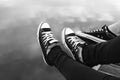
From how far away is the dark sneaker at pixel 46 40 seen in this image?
4.42ft

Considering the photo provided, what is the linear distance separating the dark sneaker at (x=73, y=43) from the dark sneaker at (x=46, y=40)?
62 mm

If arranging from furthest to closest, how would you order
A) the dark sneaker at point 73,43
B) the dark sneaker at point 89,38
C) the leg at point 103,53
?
1. the dark sneaker at point 89,38
2. the dark sneaker at point 73,43
3. the leg at point 103,53

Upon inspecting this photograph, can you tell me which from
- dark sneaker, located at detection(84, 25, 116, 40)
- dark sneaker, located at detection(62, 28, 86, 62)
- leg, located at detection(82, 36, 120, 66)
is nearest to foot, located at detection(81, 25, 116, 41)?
dark sneaker, located at detection(84, 25, 116, 40)

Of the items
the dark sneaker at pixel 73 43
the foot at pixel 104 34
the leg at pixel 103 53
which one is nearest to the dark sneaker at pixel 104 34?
the foot at pixel 104 34

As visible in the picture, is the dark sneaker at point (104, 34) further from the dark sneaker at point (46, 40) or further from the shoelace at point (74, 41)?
the dark sneaker at point (46, 40)

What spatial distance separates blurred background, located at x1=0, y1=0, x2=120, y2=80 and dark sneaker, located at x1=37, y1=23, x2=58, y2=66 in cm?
13

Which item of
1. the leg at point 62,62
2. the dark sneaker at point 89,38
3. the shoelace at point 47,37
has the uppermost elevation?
the shoelace at point 47,37

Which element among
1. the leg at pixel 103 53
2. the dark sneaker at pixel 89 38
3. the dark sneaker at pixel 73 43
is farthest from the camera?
the dark sneaker at pixel 89 38

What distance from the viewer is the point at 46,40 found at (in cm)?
142

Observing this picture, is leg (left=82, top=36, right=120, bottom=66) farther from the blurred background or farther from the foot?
the blurred background

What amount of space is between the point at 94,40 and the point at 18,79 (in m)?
0.48

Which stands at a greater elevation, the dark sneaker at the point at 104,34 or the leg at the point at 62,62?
the dark sneaker at the point at 104,34

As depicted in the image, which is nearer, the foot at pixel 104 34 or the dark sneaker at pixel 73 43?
the dark sneaker at pixel 73 43

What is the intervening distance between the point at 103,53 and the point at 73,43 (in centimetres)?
30
